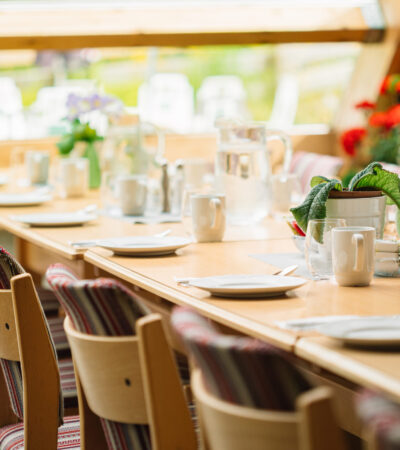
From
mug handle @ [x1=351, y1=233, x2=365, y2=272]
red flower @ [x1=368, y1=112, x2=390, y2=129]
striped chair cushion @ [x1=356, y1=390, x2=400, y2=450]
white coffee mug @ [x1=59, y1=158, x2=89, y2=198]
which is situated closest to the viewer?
striped chair cushion @ [x1=356, y1=390, x2=400, y2=450]

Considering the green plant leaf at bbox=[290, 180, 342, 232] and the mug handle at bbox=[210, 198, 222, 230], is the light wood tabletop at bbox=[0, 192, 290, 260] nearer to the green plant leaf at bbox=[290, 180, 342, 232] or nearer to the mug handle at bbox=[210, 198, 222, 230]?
the mug handle at bbox=[210, 198, 222, 230]

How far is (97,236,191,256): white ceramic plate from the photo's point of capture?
6.40ft

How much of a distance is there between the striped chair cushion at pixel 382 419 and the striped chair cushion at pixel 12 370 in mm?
1106

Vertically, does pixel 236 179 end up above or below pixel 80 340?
above

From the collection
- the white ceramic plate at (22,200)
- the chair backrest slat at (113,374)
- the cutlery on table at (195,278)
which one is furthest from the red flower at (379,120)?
the chair backrest slat at (113,374)

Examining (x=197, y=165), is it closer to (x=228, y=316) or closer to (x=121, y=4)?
(x=228, y=316)

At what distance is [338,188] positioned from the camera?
1.81m

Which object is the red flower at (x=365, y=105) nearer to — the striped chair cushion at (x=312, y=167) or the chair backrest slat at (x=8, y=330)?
the striped chair cushion at (x=312, y=167)

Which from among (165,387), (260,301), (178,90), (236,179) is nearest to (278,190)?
(236,179)

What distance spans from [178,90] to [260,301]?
4470mm

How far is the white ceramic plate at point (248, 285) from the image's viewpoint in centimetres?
147

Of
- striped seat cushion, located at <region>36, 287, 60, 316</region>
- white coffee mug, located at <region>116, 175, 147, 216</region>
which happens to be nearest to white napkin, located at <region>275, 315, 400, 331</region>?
white coffee mug, located at <region>116, 175, 147, 216</region>

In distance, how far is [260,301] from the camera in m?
1.47

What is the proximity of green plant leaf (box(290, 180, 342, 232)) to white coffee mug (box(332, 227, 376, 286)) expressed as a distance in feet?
0.60
